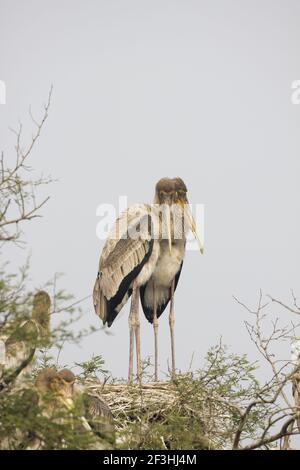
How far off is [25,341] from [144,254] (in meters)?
5.73

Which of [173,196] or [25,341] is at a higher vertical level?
[173,196]

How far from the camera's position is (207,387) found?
36.2 feet

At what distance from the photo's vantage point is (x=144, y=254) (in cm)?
1325

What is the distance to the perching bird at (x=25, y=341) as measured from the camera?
7.31 m

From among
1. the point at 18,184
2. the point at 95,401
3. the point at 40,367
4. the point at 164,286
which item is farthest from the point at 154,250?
the point at 18,184

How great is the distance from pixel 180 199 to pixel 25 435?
640 centimetres

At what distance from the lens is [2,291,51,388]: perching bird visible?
731 centimetres

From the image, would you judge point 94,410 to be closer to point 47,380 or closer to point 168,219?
point 47,380

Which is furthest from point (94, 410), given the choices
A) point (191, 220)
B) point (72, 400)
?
point (191, 220)

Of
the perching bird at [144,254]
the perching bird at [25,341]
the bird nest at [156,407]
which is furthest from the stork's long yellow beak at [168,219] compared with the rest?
the perching bird at [25,341]
